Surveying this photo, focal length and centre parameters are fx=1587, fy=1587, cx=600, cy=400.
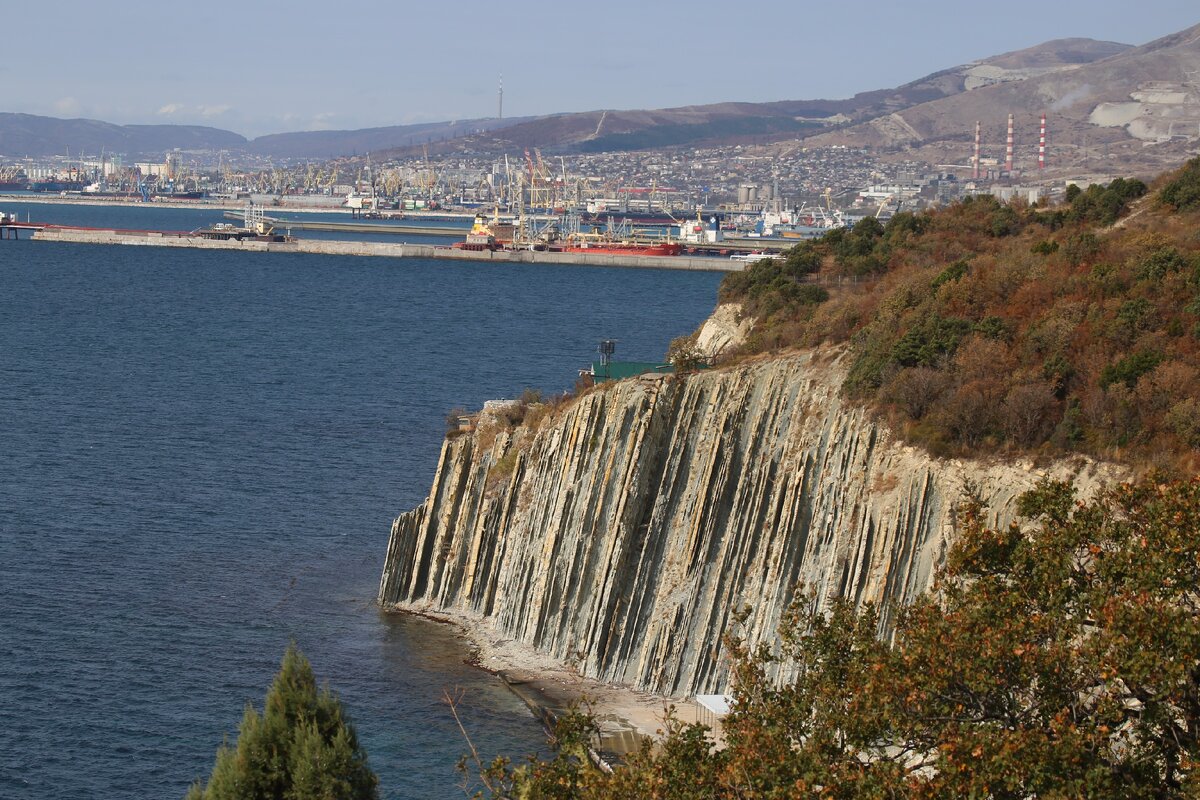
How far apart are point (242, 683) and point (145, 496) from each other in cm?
1709

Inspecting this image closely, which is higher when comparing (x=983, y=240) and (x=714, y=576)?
(x=983, y=240)

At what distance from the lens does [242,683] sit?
3184 cm

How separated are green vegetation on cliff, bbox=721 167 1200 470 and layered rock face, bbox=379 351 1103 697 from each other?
1020 millimetres

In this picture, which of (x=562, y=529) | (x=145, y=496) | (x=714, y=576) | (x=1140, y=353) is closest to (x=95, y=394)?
(x=145, y=496)

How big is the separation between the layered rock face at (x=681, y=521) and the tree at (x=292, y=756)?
9821mm

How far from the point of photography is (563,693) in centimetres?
3141

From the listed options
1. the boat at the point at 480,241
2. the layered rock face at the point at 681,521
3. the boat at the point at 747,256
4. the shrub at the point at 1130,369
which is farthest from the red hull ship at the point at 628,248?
the shrub at the point at 1130,369

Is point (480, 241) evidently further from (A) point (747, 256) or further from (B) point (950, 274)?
(B) point (950, 274)

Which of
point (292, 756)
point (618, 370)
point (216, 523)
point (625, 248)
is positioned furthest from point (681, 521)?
point (625, 248)

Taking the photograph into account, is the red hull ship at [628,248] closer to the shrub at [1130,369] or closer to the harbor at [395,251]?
the harbor at [395,251]

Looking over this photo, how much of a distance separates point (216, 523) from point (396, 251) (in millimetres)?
136334

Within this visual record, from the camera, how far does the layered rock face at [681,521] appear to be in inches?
1104

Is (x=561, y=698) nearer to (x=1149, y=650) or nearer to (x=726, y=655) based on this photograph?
(x=726, y=655)

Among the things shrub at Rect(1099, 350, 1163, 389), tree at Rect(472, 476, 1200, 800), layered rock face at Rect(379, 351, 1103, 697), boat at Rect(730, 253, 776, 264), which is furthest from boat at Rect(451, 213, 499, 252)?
tree at Rect(472, 476, 1200, 800)
